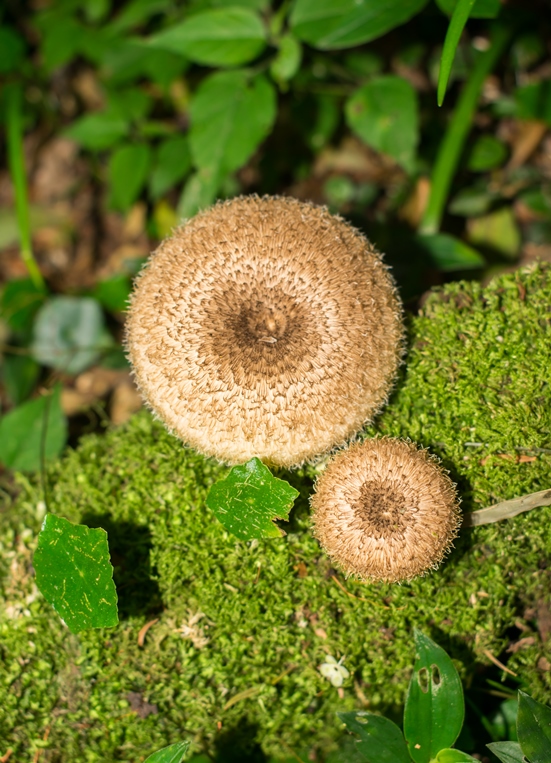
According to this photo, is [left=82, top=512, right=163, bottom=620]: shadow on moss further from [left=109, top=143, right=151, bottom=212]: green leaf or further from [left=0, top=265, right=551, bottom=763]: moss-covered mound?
[left=109, top=143, right=151, bottom=212]: green leaf

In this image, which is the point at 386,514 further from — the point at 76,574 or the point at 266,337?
the point at 76,574

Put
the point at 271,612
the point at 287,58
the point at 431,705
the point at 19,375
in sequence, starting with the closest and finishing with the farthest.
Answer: the point at 431,705 → the point at 271,612 → the point at 287,58 → the point at 19,375

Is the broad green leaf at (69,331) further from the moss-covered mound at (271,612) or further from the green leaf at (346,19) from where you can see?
the green leaf at (346,19)

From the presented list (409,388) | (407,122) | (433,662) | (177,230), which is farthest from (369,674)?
(407,122)

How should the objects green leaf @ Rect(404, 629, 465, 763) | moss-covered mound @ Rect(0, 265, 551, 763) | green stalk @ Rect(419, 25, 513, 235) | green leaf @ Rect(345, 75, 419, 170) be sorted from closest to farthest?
green leaf @ Rect(404, 629, 465, 763)
moss-covered mound @ Rect(0, 265, 551, 763)
green leaf @ Rect(345, 75, 419, 170)
green stalk @ Rect(419, 25, 513, 235)

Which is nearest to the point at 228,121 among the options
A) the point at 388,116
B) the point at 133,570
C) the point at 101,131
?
the point at 388,116

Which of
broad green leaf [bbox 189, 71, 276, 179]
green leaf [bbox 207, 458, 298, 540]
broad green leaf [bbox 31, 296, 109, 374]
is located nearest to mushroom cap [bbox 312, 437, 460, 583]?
green leaf [bbox 207, 458, 298, 540]
